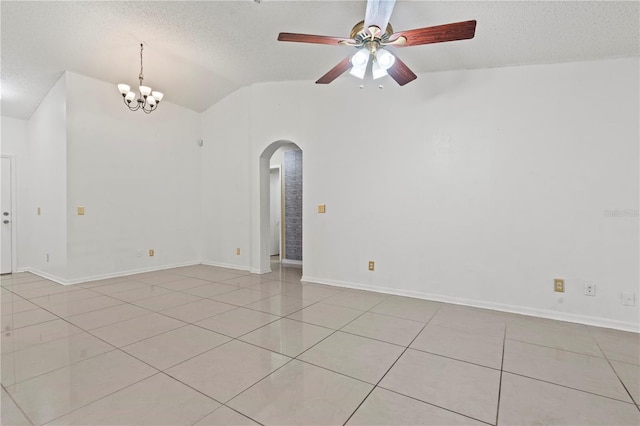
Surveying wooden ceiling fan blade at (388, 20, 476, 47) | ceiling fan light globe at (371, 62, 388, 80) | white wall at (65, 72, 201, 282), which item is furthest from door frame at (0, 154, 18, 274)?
wooden ceiling fan blade at (388, 20, 476, 47)

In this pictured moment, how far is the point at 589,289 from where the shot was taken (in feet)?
9.51

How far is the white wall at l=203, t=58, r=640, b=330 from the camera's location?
2854 millimetres

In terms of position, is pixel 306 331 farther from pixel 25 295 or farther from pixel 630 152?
pixel 25 295

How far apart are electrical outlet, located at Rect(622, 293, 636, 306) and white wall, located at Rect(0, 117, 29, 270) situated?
8.44 meters

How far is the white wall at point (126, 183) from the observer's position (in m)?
4.34

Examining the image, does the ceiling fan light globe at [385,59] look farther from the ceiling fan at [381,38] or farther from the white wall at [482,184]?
the white wall at [482,184]

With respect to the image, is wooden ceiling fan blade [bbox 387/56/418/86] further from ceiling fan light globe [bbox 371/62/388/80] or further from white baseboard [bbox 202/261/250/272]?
white baseboard [bbox 202/261/250/272]

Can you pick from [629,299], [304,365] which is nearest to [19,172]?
[304,365]

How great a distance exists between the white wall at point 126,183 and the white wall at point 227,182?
254 mm

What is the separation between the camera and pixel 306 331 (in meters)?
2.66

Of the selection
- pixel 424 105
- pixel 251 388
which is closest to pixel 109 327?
pixel 251 388

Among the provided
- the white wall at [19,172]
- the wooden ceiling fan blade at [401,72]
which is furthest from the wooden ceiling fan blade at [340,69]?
the white wall at [19,172]

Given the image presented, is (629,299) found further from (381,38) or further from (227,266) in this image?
(227,266)

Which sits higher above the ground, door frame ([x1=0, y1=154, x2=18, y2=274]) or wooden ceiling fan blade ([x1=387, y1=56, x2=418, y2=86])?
wooden ceiling fan blade ([x1=387, y1=56, x2=418, y2=86])
